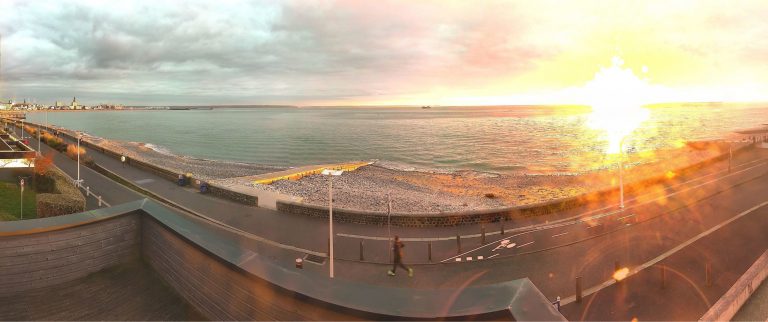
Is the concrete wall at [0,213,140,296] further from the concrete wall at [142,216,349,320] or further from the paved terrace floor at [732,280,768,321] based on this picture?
the paved terrace floor at [732,280,768,321]

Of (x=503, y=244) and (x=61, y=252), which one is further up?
(x=61, y=252)

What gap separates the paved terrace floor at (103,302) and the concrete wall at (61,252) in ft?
0.59

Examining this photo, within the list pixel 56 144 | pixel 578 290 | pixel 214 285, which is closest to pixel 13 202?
pixel 214 285

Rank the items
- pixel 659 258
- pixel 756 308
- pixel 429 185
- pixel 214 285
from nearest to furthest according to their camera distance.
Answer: pixel 214 285 → pixel 756 308 → pixel 659 258 → pixel 429 185

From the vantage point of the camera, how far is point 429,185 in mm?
36375

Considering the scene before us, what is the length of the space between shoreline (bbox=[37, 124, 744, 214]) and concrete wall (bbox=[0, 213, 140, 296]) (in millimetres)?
13817

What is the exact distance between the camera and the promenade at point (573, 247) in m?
11.7

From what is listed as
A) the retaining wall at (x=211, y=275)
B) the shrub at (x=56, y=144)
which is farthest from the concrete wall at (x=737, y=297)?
the shrub at (x=56, y=144)

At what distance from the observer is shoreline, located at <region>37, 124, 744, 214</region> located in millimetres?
27125

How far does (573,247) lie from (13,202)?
25195 millimetres

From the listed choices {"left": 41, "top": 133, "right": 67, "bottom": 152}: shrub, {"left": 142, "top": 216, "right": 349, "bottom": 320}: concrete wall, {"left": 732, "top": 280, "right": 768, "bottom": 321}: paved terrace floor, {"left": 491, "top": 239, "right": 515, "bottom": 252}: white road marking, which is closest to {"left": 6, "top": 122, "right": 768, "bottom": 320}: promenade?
{"left": 491, "top": 239, "right": 515, "bottom": 252}: white road marking

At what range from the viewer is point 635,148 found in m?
66.4

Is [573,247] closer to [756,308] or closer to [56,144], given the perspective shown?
[756,308]

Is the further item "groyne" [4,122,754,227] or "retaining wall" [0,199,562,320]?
"groyne" [4,122,754,227]
